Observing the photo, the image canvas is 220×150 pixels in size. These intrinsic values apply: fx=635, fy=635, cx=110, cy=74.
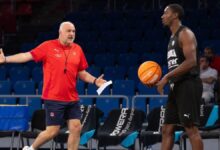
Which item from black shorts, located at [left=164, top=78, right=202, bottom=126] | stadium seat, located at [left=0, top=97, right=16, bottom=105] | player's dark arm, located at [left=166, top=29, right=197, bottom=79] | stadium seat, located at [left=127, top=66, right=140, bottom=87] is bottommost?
stadium seat, located at [left=0, top=97, right=16, bottom=105]

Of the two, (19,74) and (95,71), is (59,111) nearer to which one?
(95,71)

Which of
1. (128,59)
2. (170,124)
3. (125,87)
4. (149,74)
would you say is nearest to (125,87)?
(125,87)

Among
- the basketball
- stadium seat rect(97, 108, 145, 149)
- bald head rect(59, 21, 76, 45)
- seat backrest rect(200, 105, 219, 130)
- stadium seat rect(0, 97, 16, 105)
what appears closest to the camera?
the basketball

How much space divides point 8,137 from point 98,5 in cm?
793

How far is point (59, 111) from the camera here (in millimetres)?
7648

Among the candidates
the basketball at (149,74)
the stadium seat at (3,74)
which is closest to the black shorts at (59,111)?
the basketball at (149,74)

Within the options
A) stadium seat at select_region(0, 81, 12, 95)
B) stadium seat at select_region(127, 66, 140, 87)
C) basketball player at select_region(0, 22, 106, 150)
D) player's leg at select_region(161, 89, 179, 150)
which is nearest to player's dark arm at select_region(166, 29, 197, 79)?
player's leg at select_region(161, 89, 179, 150)

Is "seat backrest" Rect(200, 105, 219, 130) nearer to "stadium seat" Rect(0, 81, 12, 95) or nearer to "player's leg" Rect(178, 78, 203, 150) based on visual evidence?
"player's leg" Rect(178, 78, 203, 150)

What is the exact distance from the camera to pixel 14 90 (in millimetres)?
12352

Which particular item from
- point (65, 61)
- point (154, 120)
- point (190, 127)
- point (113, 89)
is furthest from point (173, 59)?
point (113, 89)

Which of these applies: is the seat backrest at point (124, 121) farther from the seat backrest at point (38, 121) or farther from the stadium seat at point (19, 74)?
the stadium seat at point (19, 74)

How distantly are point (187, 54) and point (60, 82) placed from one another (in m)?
1.71

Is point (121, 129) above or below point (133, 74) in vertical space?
below

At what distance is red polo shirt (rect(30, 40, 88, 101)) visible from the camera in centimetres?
768
